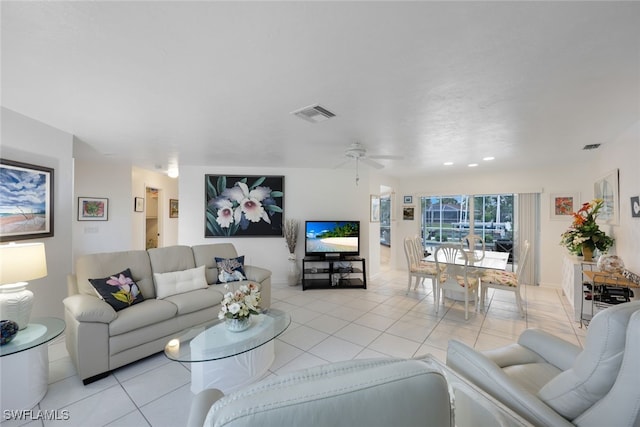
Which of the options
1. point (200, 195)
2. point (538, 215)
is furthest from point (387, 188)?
point (200, 195)

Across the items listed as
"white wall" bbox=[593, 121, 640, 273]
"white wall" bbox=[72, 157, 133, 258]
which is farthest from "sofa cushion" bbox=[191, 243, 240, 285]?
"white wall" bbox=[593, 121, 640, 273]

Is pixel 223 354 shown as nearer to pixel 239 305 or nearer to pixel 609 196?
pixel 239 305

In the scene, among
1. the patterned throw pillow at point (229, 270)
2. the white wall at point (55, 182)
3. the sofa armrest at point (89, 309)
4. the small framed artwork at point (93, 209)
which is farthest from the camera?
the small framed artwork at point (93, 209)

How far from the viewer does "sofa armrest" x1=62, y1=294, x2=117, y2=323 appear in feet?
6.90

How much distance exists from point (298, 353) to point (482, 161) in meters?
4.16

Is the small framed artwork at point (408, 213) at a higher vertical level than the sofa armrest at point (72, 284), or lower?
higher

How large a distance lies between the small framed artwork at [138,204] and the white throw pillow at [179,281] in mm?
3753

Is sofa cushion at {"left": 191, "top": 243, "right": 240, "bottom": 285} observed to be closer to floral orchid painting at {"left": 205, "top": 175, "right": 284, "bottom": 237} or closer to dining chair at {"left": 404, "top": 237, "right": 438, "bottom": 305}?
floral orchid painting at {"left": 205, "top": 175, "right": 284, "bottom": 237}

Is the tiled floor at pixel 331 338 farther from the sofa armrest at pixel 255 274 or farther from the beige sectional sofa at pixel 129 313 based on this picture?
the sofa armrest at pixel 255 274

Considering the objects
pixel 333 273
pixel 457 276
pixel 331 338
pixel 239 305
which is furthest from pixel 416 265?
pixel 239 305

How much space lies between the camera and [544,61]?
153 centimetres

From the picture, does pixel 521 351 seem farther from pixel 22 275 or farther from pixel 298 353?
pixel 22 275

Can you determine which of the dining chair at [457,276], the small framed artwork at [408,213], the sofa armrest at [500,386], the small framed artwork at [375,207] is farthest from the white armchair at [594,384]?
the small framed artwork at [408,213]

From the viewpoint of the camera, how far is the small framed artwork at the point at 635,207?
261 centimetres
